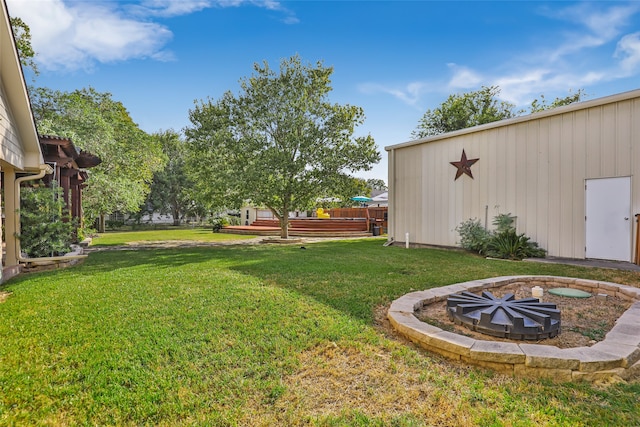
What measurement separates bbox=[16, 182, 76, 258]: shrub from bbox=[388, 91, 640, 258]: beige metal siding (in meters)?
9.49

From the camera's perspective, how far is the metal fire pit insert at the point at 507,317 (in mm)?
2771

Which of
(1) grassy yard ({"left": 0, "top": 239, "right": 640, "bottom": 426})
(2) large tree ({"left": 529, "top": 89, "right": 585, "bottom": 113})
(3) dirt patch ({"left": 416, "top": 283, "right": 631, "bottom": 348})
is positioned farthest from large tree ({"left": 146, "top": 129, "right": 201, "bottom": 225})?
(3) dirt patch ({"left": 416, "top": 283, "right": 631, "bottom": 348})

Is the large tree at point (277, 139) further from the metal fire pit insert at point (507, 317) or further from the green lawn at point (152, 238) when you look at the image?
the metal fire pit insert at point (507, 317)

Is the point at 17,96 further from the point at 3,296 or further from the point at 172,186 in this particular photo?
the point at 172,186

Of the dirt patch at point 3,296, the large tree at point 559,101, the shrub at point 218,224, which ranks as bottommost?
the dirt patch at point 3,296

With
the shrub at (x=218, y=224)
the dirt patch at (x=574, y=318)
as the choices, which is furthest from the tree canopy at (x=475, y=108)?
the dirt patch at (x=574, y=318)

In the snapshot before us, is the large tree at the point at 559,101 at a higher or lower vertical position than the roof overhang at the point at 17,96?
higher

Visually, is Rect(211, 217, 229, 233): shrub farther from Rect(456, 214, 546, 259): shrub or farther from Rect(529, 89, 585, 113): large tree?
Rect(529, 89, 585, 113): large tree

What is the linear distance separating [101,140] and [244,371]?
16.7 metres

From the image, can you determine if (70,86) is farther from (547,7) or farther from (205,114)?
(547,7)

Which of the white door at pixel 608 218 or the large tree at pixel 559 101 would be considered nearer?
the white door at pixel 608 218

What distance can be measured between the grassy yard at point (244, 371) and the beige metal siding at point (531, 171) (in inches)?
226

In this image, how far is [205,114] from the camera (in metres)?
11.7

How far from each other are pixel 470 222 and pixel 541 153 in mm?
2477
